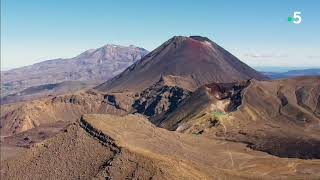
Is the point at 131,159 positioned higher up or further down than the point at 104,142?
further down

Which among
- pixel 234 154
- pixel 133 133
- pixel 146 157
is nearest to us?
pixel 146 157

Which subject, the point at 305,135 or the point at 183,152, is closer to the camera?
the point at 183,152

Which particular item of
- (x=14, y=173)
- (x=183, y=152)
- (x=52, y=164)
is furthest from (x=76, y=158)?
(x=183, y=152)

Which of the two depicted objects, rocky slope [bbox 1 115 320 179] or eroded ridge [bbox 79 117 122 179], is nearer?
rocky slope [bbox 1 115 320 179]

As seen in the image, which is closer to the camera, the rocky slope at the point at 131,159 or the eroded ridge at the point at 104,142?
the rocky slope at the point at 131,159

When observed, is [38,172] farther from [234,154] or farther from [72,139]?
[234,154]

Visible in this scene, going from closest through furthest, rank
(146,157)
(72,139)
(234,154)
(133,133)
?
(146,157)
(72,139)
(133,133)
(234,154)

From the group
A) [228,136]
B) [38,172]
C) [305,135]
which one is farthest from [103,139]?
[305,135]

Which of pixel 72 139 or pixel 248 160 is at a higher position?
pixel 72 139

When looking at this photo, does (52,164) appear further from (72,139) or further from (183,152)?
(183,152)

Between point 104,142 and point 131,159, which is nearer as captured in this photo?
point 131,159
